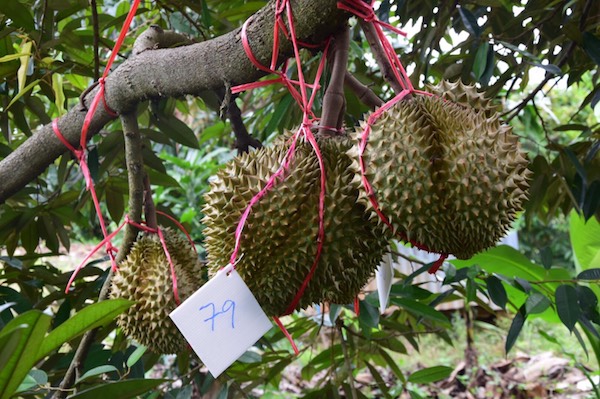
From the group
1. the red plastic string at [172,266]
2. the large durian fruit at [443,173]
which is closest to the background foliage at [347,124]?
the red plastic string at [172,266]

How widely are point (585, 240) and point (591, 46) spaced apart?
4.31 feet

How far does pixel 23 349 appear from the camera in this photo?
0.62 m

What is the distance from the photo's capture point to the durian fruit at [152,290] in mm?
980

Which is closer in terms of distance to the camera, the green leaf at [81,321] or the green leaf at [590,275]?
the green leaf at [81,321]

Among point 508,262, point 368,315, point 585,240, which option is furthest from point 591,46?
point 585,240

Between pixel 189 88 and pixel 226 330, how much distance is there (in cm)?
38

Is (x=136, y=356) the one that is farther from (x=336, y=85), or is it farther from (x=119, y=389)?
(x=336, y=85)

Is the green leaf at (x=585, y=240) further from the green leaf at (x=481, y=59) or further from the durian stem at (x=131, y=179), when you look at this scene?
the durian stem at (x=131, y=179)

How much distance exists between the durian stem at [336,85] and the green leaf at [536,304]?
0.59m

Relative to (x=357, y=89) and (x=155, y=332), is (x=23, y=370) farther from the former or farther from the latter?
(x=357, y=89)

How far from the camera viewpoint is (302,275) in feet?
2.63

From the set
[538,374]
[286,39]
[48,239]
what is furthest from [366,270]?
[538,374]

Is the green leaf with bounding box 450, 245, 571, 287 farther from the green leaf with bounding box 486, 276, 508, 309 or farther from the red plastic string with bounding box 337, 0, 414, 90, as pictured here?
the red plastic string with bounding box 337, 0, 414, 90

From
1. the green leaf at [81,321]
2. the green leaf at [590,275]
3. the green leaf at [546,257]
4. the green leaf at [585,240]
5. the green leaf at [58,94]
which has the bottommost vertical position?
the green leaf at [585,240]
